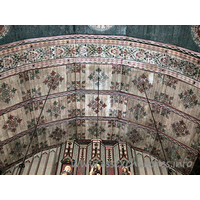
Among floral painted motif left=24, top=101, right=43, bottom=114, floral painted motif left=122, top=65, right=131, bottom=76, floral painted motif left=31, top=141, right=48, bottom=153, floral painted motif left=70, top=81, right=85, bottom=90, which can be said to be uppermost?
floral painted motif left=122, top=65, right=131, bottom=76

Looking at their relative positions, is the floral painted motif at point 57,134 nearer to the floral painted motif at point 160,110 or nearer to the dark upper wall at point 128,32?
the floral painted motif at point 160,110

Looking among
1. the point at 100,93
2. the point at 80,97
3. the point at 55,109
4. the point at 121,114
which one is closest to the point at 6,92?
the point at 55,109

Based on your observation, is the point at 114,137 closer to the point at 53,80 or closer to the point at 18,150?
the point at 53,80

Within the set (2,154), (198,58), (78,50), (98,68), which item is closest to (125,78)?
(98,68)

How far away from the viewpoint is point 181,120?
810 cm

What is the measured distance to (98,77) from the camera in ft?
28.0

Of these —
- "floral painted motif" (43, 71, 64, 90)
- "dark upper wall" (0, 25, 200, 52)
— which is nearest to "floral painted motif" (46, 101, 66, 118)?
"floral painted motif" (43, 71, 64, 90)

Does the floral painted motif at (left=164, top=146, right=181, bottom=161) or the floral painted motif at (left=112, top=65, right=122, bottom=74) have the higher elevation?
the floral painted motif at (left=112, top=65, right=122, bottom=74)

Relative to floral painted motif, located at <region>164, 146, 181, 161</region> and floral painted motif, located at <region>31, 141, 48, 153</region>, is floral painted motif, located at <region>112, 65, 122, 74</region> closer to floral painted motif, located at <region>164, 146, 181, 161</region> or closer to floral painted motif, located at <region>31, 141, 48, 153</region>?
floral painted motif, located at <region>164, 146, 181, 161</region>

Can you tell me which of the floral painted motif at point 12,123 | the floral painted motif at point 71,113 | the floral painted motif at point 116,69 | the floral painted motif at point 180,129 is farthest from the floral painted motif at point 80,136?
the floral painted motif at point 180,129

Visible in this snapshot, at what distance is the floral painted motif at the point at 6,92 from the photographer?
7596 millimetres

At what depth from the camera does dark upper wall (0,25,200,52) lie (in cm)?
681

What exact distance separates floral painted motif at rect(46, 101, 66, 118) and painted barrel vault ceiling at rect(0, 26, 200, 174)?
3cm

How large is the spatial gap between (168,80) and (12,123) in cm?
458
